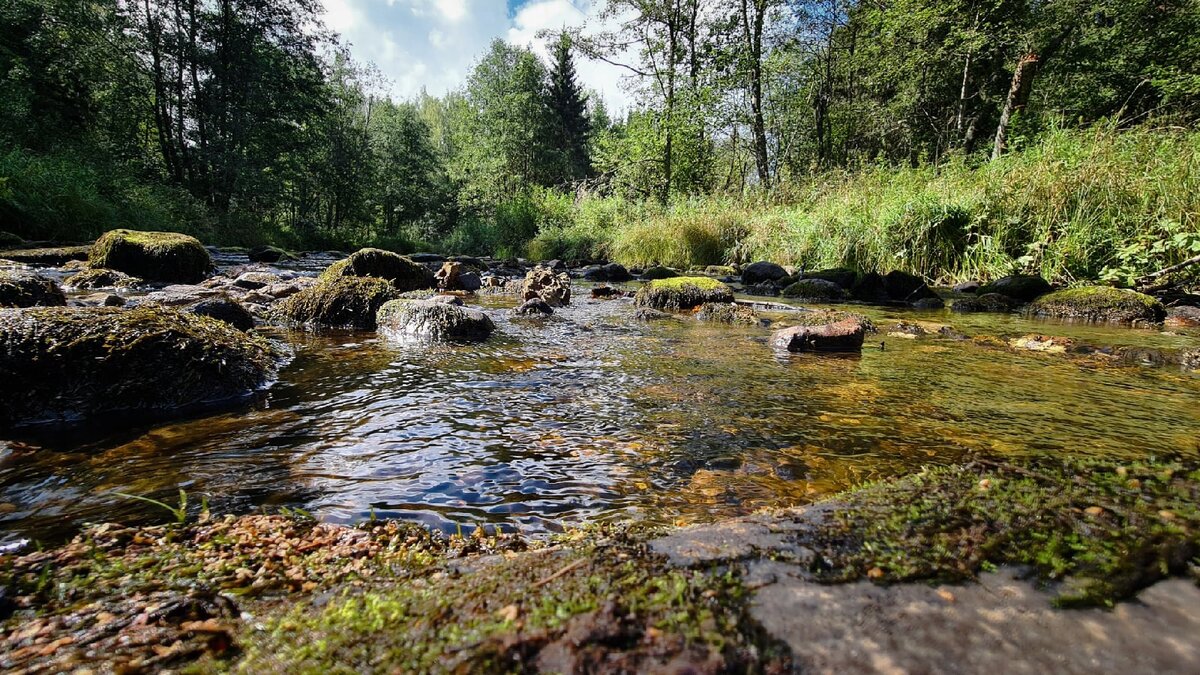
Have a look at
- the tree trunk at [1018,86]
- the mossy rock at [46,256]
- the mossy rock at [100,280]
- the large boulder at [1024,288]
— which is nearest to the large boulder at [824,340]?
the large boulder at [1024,288]

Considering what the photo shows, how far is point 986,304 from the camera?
8203 millimetres

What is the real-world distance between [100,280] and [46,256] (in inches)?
162

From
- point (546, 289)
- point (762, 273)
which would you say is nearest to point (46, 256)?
point (546, 289)

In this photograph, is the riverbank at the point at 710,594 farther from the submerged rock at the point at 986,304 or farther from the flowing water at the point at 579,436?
the submerged rock at the point at 986,304

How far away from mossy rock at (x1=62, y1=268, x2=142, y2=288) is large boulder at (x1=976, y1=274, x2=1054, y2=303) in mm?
14274

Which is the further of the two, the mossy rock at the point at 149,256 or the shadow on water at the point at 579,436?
the mossy rock at the point at 149,256

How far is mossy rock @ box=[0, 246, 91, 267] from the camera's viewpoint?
1085 centimetres

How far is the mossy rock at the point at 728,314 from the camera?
274 inches

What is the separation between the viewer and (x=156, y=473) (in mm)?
2242

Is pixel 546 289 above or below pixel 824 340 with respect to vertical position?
above

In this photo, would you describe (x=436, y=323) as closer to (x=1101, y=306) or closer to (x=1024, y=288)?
(x=1101, y=306)

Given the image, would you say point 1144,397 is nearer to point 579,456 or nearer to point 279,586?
point 579,456

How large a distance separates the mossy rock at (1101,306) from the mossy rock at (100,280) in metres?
14.3

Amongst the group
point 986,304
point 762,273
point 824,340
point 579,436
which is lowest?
point 579,436
